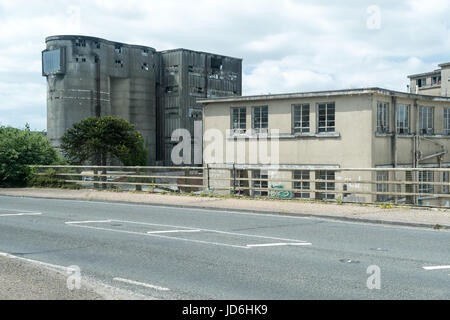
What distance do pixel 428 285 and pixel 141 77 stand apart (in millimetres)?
75462

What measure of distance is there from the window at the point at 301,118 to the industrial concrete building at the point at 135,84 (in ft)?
161

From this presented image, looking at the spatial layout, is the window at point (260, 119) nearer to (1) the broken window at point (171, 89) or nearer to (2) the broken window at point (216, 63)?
(1) the broken window at point (171, 89)

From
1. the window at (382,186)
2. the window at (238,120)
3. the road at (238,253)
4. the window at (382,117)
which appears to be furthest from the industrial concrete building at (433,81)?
the road at (238,253)

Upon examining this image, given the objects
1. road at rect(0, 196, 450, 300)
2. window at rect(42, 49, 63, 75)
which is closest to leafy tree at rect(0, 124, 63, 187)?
road at rect(0, 196, 450, 300)

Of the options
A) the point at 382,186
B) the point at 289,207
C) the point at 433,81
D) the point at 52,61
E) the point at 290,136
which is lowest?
the point at 289,207

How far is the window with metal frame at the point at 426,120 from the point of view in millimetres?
31422

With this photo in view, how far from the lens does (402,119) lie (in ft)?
98.7

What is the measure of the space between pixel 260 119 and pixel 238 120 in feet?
5.25

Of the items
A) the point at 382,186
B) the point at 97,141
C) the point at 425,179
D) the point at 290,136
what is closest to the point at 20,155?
the point at 290,136

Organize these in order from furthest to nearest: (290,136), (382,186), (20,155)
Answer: (290,136)
(20,155)
(382,186)

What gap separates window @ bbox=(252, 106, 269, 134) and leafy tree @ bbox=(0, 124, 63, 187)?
41.1 ft

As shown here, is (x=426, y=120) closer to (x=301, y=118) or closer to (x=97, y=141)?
(x=301, y=118)
